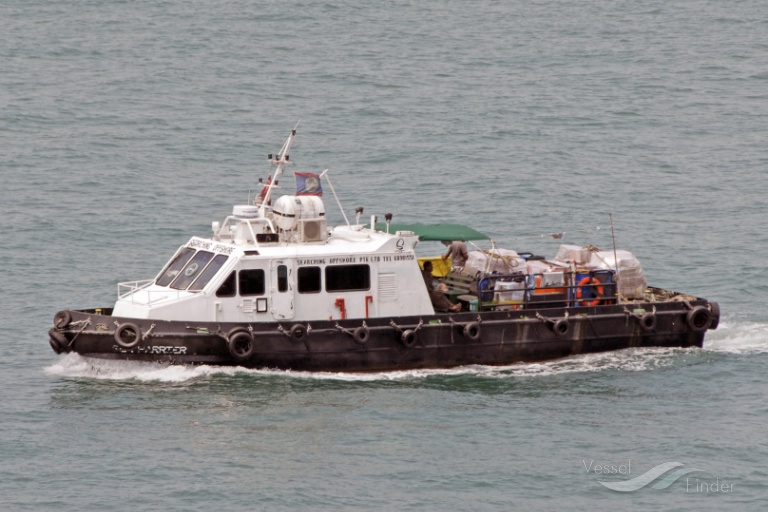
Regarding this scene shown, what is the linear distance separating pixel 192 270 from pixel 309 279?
222cm

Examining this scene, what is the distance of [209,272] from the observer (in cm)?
2611

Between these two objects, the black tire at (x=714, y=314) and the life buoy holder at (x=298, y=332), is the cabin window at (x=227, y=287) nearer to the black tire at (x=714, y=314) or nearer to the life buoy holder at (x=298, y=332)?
the life buoy holder at (x=298, y=332)

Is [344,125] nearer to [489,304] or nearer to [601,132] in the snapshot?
[601,132]

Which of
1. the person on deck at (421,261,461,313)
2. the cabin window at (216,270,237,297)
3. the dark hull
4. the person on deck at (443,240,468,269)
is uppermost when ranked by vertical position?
the person on deck at (443,240,468,269)

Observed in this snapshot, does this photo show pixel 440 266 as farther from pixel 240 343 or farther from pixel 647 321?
pixel 240 343

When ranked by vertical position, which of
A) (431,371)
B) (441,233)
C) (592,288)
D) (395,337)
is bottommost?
(431,371)

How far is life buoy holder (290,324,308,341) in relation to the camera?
2577cm

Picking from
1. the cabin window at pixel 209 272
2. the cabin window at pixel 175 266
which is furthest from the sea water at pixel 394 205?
the cabin window at pixel 175 266

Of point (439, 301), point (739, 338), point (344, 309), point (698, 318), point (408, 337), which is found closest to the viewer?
point (408, 337)

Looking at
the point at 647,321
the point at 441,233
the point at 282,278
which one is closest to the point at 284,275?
the point at 282,278

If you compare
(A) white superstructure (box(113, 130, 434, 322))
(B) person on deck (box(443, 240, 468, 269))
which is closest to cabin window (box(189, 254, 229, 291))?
(A) white superstructure (box(113, 130, 434, 322))

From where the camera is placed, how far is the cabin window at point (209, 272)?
26.0 meters

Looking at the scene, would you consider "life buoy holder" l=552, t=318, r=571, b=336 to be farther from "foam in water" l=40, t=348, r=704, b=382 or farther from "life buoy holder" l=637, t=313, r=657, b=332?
"life buoy holder" l=637, t=313, r=657, b=332

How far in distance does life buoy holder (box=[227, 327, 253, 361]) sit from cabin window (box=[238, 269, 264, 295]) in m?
0.80
